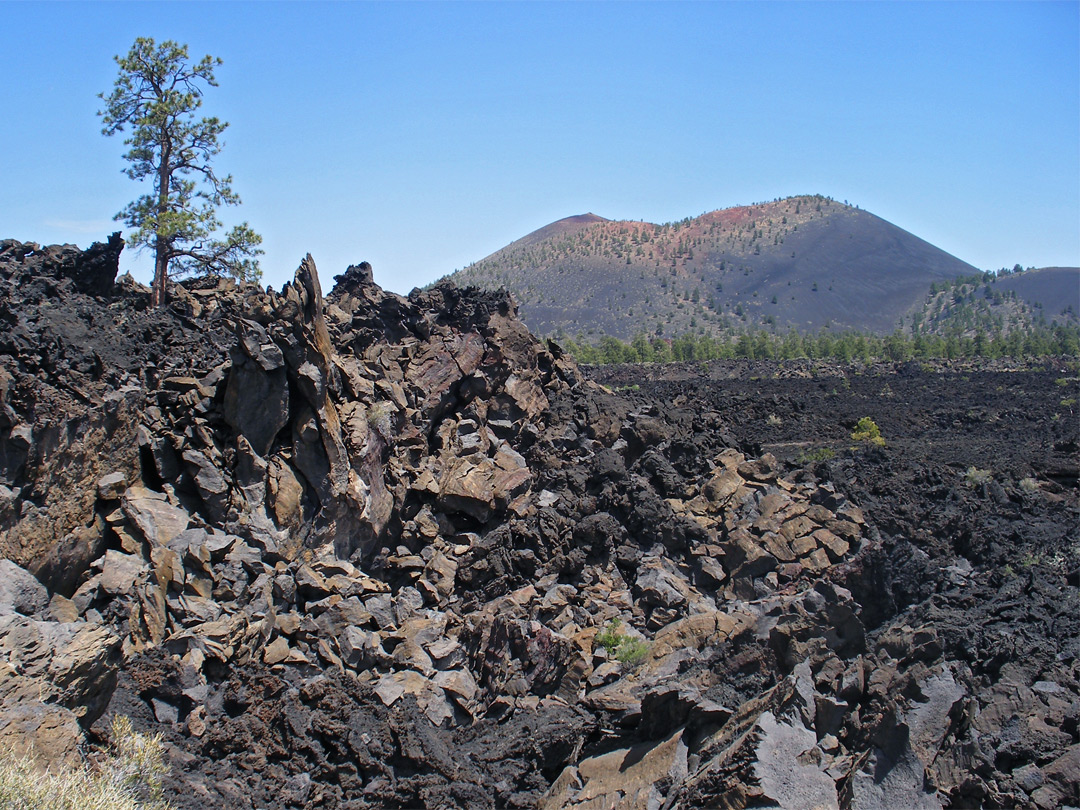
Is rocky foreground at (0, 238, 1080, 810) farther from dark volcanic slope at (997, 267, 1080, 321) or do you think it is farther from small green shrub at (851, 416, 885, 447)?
dark volcanic slope at (997, 267, 1080, 321)

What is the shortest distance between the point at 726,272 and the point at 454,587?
122947 millimetres

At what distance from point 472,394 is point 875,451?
1090cm

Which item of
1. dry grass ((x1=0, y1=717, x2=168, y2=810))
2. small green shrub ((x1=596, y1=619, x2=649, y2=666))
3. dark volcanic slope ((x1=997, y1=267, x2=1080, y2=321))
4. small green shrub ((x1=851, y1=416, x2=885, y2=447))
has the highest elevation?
dark volcanic slope ((x1=997, y1=267, x2=1080, y2=321))

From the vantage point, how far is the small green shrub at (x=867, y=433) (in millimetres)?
25400

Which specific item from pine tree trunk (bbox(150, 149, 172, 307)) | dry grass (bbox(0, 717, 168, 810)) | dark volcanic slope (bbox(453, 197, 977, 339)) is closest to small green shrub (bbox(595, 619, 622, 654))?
dry grass (bbox(0, 717, 168, 810))

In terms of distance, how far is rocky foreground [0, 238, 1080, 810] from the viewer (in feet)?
29.7

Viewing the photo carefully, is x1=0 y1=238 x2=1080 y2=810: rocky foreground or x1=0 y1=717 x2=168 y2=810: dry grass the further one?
x1=0 y1=238 x2=1080 y2=810: rocky foreground

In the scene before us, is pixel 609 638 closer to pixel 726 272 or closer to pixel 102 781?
pixel 102 781

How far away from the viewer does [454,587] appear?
1508 centimetres

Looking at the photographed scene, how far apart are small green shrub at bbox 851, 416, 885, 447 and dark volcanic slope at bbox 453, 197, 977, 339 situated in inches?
2923

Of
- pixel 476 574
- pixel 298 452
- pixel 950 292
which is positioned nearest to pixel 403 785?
pixel 476 574

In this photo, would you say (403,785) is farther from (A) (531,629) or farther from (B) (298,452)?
(B) (298,452)

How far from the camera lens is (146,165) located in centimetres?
2112

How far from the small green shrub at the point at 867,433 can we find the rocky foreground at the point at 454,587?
19.1 feet
